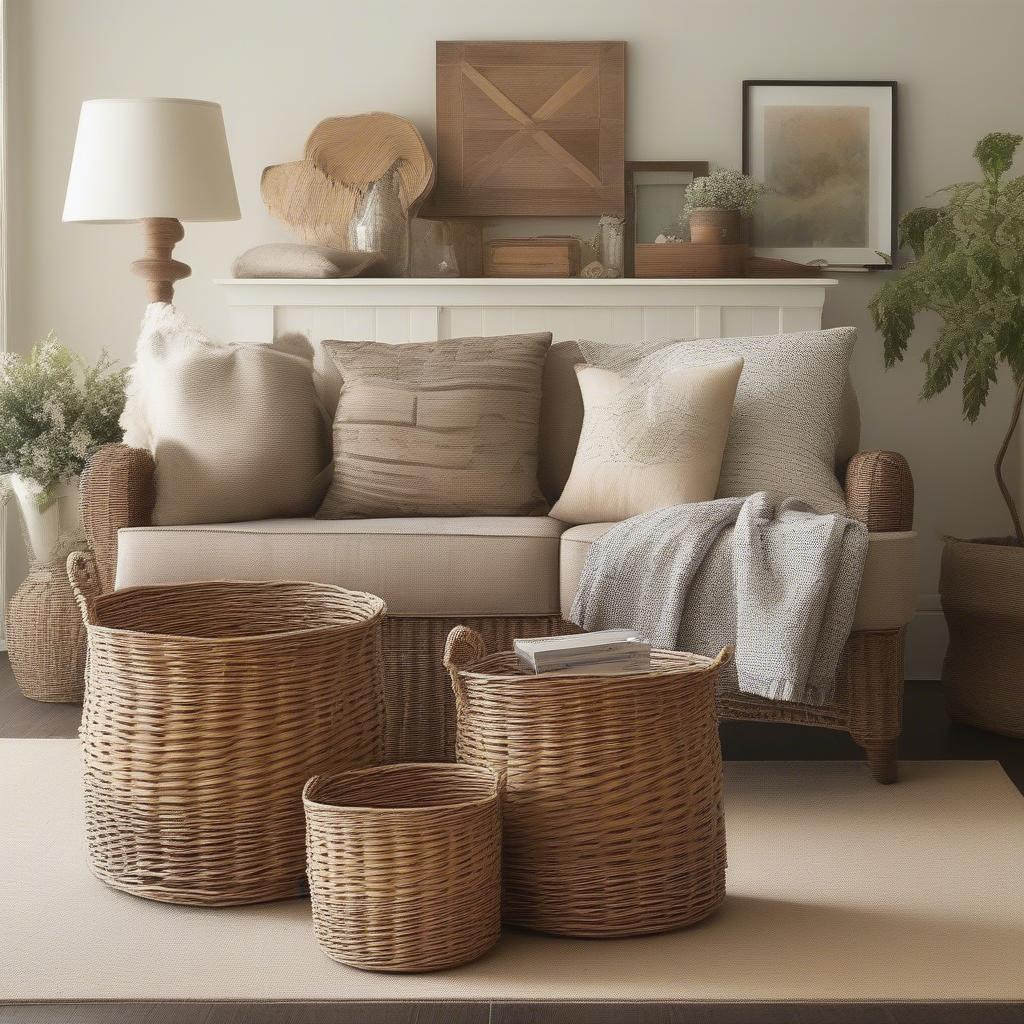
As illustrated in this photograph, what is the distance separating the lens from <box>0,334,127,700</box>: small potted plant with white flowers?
362 centimetres

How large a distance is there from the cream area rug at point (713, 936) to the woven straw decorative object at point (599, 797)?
5 centimetres

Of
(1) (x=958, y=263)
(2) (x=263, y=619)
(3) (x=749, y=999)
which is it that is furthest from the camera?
(1) (x=958, y=263)

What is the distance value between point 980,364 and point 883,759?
1.09 meters

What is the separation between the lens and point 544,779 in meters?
2.00

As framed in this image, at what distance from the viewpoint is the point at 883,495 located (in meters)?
2.90

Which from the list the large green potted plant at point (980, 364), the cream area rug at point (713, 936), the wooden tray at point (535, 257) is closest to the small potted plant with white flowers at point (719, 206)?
the wooden tray at point (535, 257)

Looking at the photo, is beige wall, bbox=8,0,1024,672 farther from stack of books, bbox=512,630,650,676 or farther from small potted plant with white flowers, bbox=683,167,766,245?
stack of books, bbox=512,630,650,676

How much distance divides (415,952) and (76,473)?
2.21m

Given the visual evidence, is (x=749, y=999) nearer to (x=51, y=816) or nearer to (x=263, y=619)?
(x=263, y=619)

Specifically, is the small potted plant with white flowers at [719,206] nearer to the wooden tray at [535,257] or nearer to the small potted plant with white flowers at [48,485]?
the wooden tray at [535,257]

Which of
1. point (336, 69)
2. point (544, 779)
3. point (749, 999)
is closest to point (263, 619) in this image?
point (544, 779)

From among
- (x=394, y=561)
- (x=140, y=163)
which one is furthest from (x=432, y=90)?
(x=394, y=561)

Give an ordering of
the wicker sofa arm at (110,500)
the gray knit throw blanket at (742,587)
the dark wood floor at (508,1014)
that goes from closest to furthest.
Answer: the dark wood floor at (508,1014) → the gray knit throw blanket at (742,587) → the wicker sofa arm at (110,500)

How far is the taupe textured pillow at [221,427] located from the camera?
3098mm
